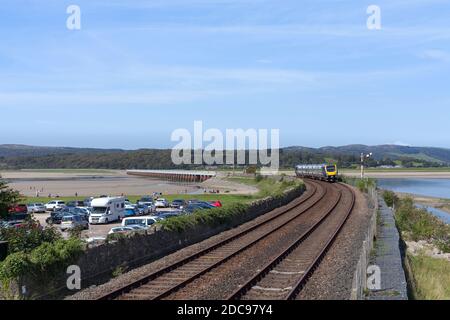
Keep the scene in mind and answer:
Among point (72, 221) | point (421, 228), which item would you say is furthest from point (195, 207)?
point (421, 228)

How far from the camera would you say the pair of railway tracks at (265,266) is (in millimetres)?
15344

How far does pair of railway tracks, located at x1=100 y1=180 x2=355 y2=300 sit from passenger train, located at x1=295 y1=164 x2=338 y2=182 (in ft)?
155

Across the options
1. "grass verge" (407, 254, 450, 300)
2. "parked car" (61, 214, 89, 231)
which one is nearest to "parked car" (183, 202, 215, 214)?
"parked car" (61, 214, 89, 231)

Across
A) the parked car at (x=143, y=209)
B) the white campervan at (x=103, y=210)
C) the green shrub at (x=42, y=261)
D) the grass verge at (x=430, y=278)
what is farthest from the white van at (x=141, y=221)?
the green shrub at (x=42, y=261)

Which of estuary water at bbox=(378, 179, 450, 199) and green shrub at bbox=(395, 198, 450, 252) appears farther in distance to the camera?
estuary water at bbox=(378, 179, 450, 199)

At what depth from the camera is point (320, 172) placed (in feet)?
286

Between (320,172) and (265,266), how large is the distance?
229 feet

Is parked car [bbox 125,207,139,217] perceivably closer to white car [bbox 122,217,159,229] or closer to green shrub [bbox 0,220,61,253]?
white car [bbox 122,217,159,229]

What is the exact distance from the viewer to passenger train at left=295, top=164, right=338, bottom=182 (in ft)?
270

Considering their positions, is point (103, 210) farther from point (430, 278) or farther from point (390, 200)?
point (430, 278)

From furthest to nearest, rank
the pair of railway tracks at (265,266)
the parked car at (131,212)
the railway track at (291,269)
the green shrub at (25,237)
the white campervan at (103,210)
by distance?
the parked car at (131,212) → the white campervan at (103,210) → the green shrub at (25,237) → the pair of railway tracks at (265,266) → the railway track at (291,269)

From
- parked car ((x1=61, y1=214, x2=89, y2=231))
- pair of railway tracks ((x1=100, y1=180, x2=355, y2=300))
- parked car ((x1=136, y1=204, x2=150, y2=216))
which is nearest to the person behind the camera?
pair of railway tracks ((x1=100, y1=180, x2=355, y2=300))

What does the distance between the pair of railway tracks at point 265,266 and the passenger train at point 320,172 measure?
47370 mm

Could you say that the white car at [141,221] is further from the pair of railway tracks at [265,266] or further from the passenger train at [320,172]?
the passenger train at [320,172]
